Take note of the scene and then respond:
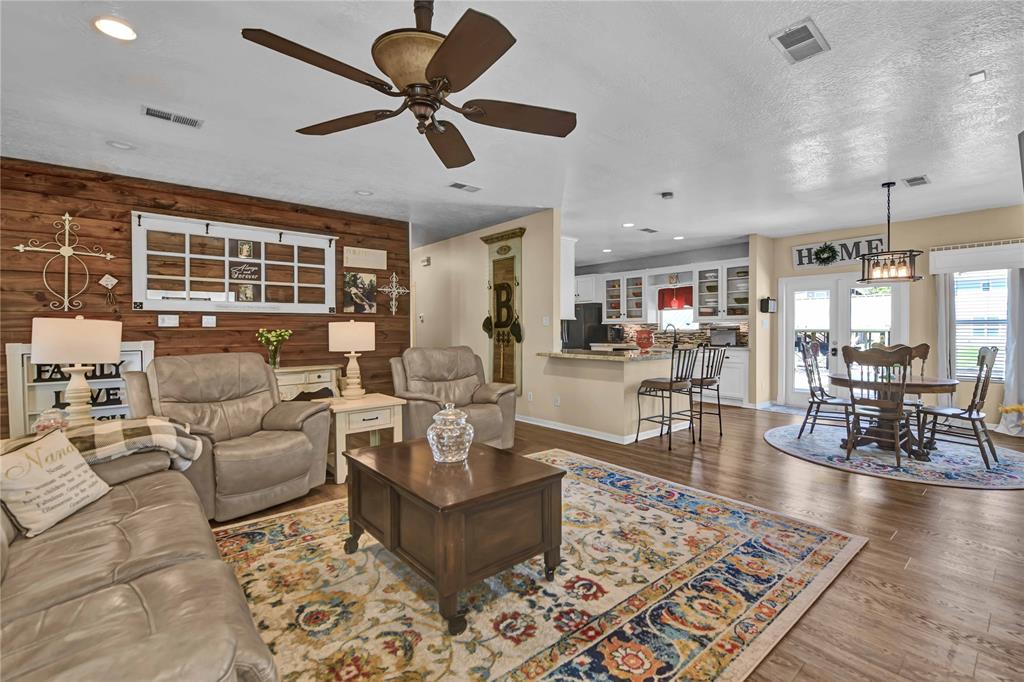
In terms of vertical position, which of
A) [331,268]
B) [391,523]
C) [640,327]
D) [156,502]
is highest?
[331,268]

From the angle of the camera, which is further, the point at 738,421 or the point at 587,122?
the point at 738,421

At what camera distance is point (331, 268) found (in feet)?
18.3

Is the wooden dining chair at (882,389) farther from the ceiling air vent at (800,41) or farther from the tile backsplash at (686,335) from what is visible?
the tile backsplash at (686,335)

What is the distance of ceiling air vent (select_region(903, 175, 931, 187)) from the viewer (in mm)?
4258

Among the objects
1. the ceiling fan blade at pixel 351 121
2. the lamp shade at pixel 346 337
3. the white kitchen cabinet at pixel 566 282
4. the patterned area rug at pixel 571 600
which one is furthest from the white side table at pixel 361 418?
the white kitchen cabinet at pixel 566 282

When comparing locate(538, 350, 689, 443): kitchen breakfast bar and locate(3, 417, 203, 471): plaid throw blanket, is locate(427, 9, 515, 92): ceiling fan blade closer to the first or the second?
locate(3, 417, 203, 471): plaid throw blanket

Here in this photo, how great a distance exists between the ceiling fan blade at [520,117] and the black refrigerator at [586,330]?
7.43 m

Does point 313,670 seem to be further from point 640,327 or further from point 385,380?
point 640,327

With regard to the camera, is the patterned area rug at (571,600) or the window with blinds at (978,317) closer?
the patterned area rug at (571,600)

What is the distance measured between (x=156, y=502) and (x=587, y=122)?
10.2ft

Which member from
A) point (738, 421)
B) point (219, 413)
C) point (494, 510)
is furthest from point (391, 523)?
point (738, 421)

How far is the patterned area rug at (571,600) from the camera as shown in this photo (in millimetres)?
1694

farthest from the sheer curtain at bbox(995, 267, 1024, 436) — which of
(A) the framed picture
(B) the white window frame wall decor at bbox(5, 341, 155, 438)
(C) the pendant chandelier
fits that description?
(B) the white window frame wall decor at bbox(5, 341, 155, 438)

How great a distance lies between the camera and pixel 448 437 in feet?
7.75
